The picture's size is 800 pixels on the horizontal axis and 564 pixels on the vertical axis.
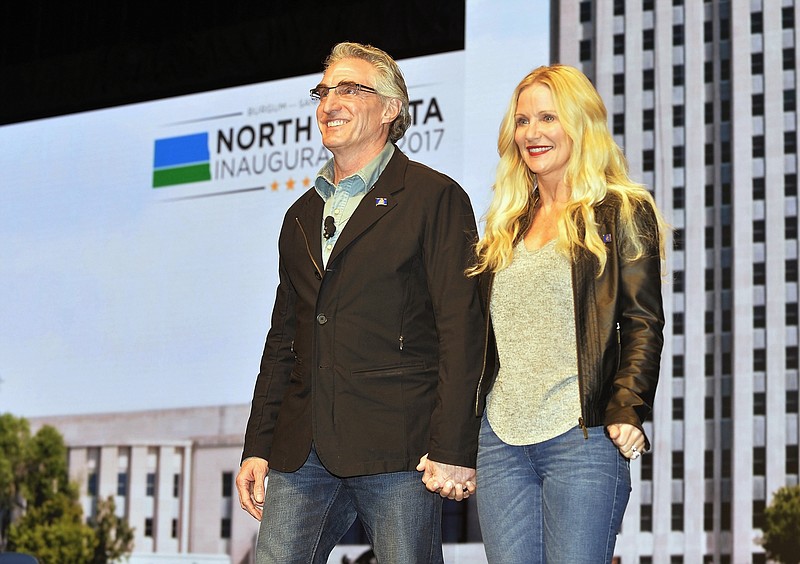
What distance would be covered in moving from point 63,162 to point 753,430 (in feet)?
Answer: 14.8

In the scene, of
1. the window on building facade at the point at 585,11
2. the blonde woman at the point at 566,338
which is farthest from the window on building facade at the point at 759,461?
the blonde woman at the point at 566,338

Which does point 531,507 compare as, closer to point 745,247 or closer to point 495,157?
point 495,157

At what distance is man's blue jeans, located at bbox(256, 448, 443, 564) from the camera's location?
78.6 inches

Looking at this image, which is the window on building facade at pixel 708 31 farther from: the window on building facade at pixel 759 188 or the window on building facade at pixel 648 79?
the window on building facade at pixel 759 188

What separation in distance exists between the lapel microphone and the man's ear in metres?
0.26

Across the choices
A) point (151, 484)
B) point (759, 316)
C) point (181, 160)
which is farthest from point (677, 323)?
point (151, 484)

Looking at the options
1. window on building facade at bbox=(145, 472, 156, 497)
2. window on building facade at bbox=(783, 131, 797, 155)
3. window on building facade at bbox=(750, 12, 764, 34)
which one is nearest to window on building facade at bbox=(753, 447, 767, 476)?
window on building facade at bbox=(783, 131, 797, 155)

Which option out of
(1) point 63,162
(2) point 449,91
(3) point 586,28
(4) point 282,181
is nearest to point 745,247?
(3) point 586,28

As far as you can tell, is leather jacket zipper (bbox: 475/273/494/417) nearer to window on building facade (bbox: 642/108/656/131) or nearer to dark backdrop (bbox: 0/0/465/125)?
dark backdrop (bbox: 0/0/465/125)

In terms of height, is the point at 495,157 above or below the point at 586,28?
below

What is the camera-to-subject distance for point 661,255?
197 centimetres

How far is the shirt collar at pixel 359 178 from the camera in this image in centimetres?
221

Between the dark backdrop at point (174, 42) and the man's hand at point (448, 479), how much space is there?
4143 millimetres

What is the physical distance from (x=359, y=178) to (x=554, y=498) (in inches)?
30.9
